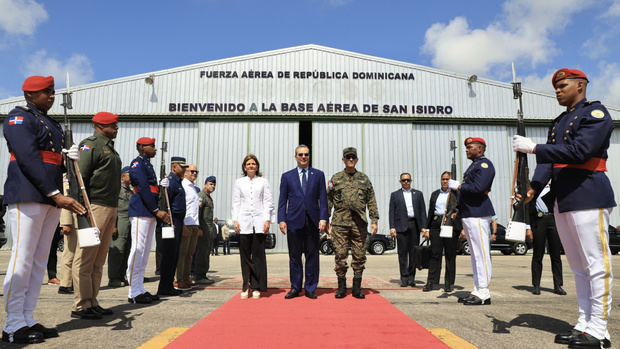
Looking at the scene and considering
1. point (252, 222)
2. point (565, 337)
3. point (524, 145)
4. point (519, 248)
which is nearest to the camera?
point (565, 337)

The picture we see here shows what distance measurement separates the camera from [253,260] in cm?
506

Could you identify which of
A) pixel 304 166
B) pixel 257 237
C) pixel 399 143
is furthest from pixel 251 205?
pixel 399 143

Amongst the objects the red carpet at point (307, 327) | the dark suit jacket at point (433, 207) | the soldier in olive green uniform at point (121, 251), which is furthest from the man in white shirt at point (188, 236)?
the dark suit jacket at point (433, 207)

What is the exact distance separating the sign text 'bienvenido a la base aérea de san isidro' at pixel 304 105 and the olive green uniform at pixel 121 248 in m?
11.8

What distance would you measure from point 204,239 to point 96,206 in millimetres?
3455

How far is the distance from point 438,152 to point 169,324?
17.1m

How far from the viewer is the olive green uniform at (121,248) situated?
647 cm

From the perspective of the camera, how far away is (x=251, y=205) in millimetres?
5062

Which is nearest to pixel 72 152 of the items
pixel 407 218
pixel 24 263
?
pixel 24 263

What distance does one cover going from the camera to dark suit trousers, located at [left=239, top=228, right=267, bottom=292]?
Answer: 4.99 metres

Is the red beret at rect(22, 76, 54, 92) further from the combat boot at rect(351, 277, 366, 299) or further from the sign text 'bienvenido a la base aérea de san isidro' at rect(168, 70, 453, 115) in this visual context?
the sign text 'bienvenido a la base aérea de san isidro' at rect(168, 70, 453, 115)

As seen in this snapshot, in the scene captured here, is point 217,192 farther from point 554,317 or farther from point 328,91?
point 554,317

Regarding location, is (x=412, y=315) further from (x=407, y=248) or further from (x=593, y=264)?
(x=407, y=248)

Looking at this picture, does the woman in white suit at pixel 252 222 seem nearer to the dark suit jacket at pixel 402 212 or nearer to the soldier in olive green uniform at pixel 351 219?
the soldier in olive green uniform at pixel 351 219
